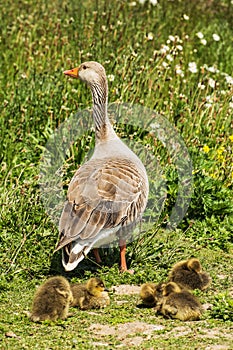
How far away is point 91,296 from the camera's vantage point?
6418 millimetres

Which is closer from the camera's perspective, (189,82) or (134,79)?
(134,79)

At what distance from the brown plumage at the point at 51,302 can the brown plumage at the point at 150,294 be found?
0.64 meters

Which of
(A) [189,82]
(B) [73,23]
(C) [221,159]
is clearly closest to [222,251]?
(C) [221,159]

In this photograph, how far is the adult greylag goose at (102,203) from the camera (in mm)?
6793

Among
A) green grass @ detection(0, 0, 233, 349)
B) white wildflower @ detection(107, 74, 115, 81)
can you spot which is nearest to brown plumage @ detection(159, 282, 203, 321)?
green grass @ detection(0, 0, 233, 349)

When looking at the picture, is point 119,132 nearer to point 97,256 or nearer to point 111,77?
point 111,77

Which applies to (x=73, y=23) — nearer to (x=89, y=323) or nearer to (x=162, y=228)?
(x=162, y=228)

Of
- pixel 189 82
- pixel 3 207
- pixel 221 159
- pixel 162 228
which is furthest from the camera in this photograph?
pixel 189 82

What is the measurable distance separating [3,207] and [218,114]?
3.82m

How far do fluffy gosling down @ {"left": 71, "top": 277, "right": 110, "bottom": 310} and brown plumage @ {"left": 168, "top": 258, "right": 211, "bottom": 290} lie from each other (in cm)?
77

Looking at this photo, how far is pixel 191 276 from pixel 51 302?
4.91 ft

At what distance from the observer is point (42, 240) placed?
7668 mm

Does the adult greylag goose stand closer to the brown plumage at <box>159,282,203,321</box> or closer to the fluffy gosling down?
the fluffy gosling down

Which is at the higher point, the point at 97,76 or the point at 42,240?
the point at 97,76
